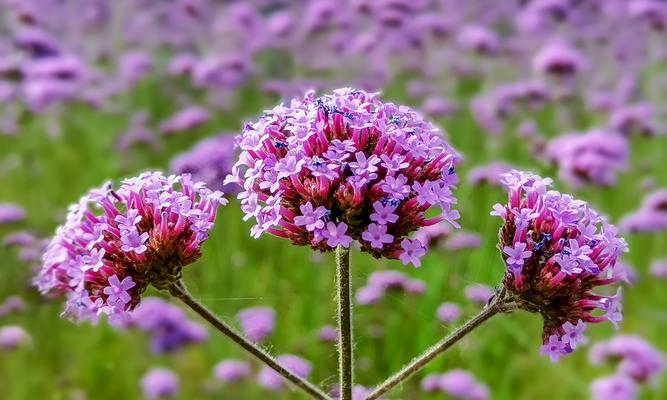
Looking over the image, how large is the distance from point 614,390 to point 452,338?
2169 millimetres

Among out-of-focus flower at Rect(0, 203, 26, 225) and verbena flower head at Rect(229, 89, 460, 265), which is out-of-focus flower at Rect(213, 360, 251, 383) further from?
verbena flower head at Rect(229, 89, 460, 265)

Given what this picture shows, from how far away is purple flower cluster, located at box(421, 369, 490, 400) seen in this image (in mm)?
2945

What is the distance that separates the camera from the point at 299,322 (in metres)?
3.57

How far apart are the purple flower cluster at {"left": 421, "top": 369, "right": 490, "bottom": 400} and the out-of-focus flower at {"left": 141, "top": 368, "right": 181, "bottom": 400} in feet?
3.30

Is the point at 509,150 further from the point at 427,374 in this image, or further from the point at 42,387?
the point at 42,387

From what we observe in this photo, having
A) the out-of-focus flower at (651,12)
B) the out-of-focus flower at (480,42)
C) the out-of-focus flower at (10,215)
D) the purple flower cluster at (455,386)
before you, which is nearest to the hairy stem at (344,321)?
the purple flower cluster at (455,386)

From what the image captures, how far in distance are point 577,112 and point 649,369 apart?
14.1 ft

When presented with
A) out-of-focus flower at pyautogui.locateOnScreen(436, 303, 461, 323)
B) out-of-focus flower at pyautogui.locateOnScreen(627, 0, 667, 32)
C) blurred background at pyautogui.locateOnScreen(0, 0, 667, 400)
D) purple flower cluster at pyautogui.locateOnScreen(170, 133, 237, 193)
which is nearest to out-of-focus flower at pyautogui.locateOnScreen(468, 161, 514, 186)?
blurred background at pyautogui.locateOnScreen(0, 0, 667, 400)

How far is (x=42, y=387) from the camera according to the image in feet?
11.6

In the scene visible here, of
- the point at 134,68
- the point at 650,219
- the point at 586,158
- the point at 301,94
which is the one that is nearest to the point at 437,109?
the point at 586,158

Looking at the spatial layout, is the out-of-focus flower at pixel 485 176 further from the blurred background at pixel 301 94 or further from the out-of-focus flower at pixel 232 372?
the out-of-focus flower at pixel 232 372

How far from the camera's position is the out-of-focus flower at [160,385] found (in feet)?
10.9

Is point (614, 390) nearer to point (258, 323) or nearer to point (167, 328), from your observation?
point (258, 323)

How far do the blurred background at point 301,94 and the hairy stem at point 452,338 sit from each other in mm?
246
